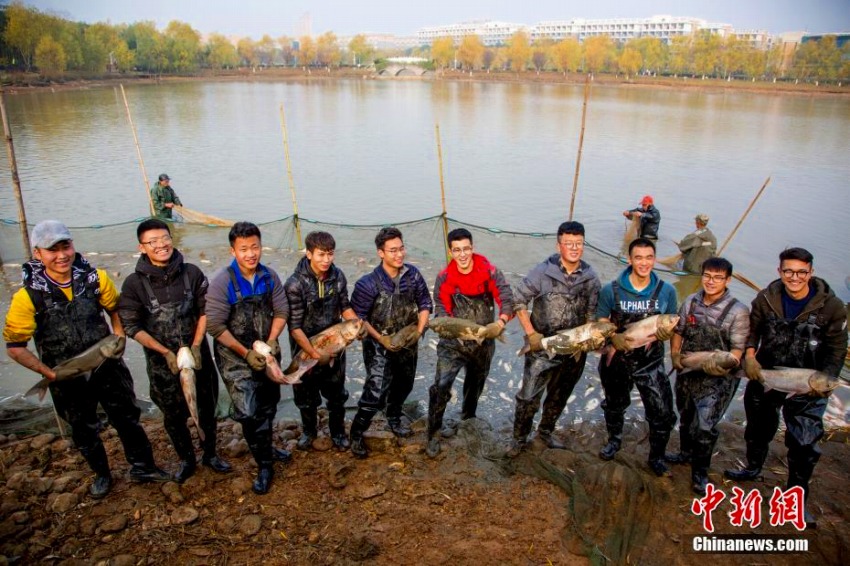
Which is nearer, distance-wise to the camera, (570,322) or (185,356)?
(185,356)

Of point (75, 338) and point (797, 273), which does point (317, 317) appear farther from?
point (797, 273)

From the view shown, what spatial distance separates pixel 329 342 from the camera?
14.2 feet

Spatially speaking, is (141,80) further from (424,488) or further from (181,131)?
(424,488)

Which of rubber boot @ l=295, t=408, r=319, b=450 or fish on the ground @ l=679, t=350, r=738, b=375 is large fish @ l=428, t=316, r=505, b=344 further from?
fish on the ground @ l=679, t=350, r=738, b=375

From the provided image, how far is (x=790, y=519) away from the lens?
12.8ft

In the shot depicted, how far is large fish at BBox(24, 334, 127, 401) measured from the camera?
3689 millimetres

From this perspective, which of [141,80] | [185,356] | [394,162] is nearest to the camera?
[185,356]

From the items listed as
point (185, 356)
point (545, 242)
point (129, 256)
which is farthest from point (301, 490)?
point (129, 256)

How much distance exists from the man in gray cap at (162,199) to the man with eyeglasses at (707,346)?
38.0 feet

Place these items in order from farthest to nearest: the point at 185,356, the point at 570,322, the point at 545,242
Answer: the point at 545,242
the point at 570,322
the point at 185,356

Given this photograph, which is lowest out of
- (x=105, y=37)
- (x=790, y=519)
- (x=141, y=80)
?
(x=790, y=519)

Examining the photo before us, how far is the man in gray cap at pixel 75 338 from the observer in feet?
11.7

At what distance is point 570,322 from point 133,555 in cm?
367

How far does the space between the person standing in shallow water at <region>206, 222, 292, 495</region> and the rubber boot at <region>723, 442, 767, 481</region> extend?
3.90m
